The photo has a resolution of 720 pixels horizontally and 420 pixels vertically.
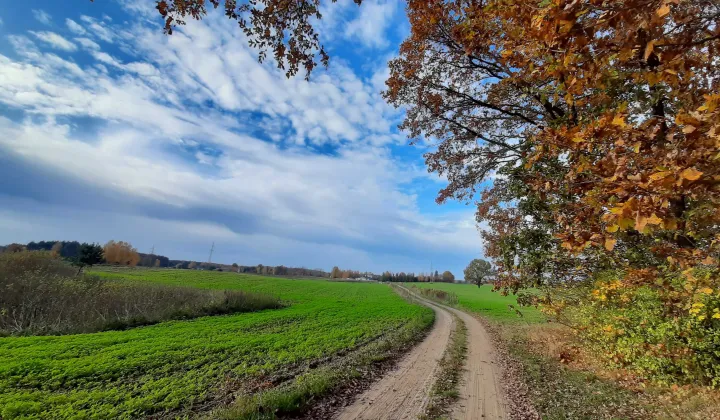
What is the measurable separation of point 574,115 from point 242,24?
22.5ft

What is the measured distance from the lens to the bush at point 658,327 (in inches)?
256

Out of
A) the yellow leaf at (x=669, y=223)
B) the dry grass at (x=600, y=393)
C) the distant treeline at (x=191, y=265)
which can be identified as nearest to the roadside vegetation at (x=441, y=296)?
the dry grass at (x=600, y=393)

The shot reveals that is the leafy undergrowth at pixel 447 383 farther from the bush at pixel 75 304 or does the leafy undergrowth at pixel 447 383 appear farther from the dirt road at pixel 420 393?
the bush at pixel 75 304

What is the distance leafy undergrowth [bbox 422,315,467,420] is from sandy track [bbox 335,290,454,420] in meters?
0.20

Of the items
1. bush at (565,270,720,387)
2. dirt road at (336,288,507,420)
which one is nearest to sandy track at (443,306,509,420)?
dirt road at (336,288,507,420)

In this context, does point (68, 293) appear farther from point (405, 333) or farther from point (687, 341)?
point (687, 341)

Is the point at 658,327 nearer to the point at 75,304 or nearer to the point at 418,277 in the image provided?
the point at 75,304

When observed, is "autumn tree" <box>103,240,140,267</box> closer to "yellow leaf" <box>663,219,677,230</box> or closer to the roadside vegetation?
the roadside vegetation

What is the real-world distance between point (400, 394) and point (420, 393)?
1.79 ft

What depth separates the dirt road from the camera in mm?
6871

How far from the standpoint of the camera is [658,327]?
25.8 ft

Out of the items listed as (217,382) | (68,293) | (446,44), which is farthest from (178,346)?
(446,44)

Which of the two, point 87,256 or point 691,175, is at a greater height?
point 691,175

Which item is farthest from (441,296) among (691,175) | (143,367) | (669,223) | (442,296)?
(691,175)
